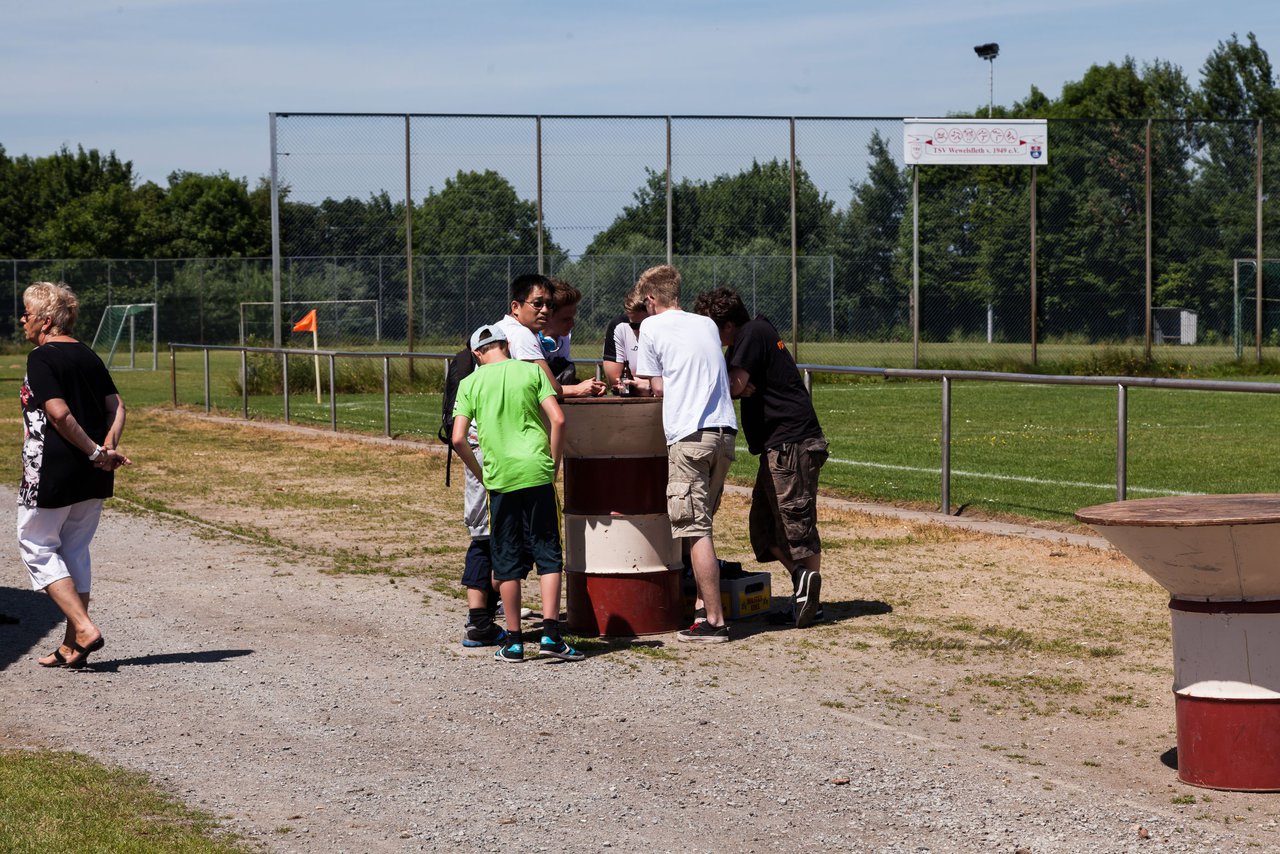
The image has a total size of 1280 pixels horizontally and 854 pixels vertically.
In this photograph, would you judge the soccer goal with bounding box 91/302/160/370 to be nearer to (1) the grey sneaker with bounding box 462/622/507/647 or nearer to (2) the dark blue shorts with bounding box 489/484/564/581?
(1) the grey sneaker with bounding box 462/622/507/647

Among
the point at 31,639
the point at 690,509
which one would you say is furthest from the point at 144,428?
the point at 690,509

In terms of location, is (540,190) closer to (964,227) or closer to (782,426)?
(964,227)

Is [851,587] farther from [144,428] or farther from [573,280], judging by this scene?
[573,280]

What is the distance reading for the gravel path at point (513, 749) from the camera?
4910mm

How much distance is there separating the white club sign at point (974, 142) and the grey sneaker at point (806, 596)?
2859cm

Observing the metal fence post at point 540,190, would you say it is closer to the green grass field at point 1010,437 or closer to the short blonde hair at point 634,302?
the green grass field at point 1010,437

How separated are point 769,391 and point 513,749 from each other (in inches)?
115

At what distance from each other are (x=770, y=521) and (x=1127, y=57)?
265 ft

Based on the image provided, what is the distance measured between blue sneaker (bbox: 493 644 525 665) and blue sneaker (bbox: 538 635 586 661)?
0.09 metres

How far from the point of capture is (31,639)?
26.4ft

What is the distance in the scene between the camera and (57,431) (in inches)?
284

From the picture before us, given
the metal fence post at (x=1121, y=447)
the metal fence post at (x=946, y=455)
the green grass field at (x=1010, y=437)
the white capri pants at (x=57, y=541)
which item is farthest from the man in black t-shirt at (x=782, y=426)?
the green grass field at (x=1010, y=437)

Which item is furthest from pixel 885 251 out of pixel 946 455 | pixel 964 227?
pixel 946 455

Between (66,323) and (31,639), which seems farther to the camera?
→ (31,639)
